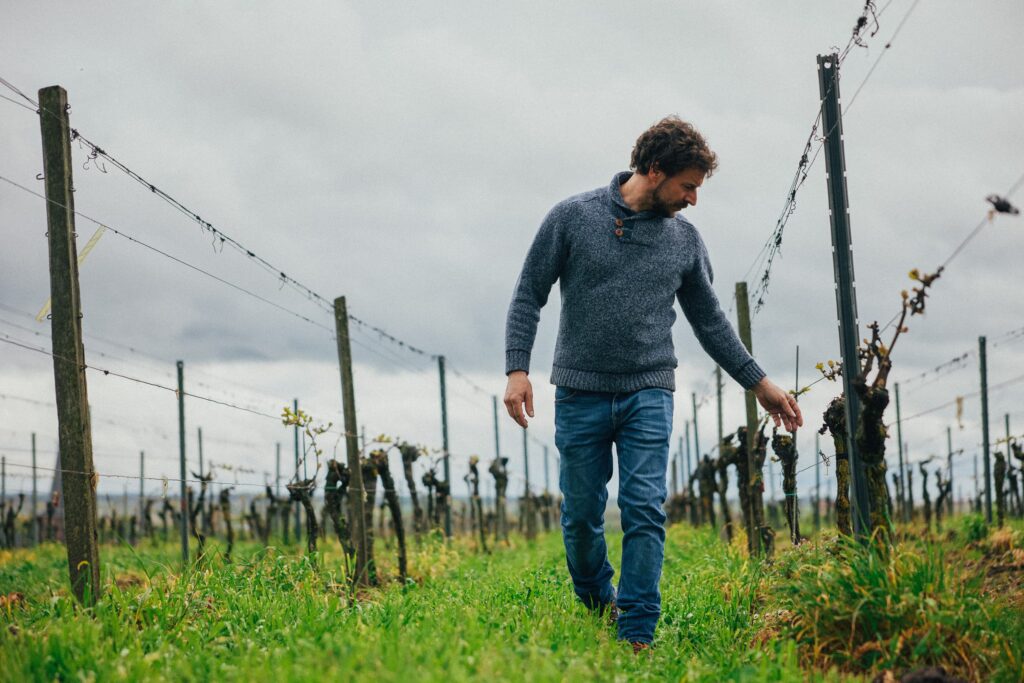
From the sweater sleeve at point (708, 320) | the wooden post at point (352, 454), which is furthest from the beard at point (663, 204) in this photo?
the wooden post at point (352, 454)

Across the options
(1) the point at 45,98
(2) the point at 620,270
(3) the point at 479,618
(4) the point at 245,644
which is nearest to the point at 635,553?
(3) the point at 479,618

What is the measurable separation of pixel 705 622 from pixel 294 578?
3381 millimetres

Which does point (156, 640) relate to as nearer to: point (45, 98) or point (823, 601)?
point (823, 601)

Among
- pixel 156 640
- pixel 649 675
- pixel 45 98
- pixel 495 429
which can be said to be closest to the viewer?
pixel 649 675

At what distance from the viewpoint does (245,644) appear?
3.65 metres

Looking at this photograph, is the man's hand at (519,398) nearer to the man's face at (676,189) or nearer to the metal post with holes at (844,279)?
the man's face at (676,189)

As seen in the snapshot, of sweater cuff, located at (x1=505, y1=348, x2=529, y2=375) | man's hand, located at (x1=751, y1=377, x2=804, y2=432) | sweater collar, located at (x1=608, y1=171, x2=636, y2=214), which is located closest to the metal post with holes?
man's hand, located at (x1=751, y1=377, x2=804, y2=432)

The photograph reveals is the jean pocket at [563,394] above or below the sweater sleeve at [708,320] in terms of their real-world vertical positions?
below

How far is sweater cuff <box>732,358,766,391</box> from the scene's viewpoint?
14.8 feet

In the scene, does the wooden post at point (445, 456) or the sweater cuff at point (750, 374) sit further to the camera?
the wooden post at point (445, 456)

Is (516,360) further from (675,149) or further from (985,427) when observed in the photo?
(985,427)

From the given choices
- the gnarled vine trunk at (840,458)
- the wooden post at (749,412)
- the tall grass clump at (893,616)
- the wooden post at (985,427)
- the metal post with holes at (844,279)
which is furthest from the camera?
the wooden post at (985,427)

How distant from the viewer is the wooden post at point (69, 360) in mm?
4980

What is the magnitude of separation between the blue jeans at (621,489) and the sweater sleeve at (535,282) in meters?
0.34
